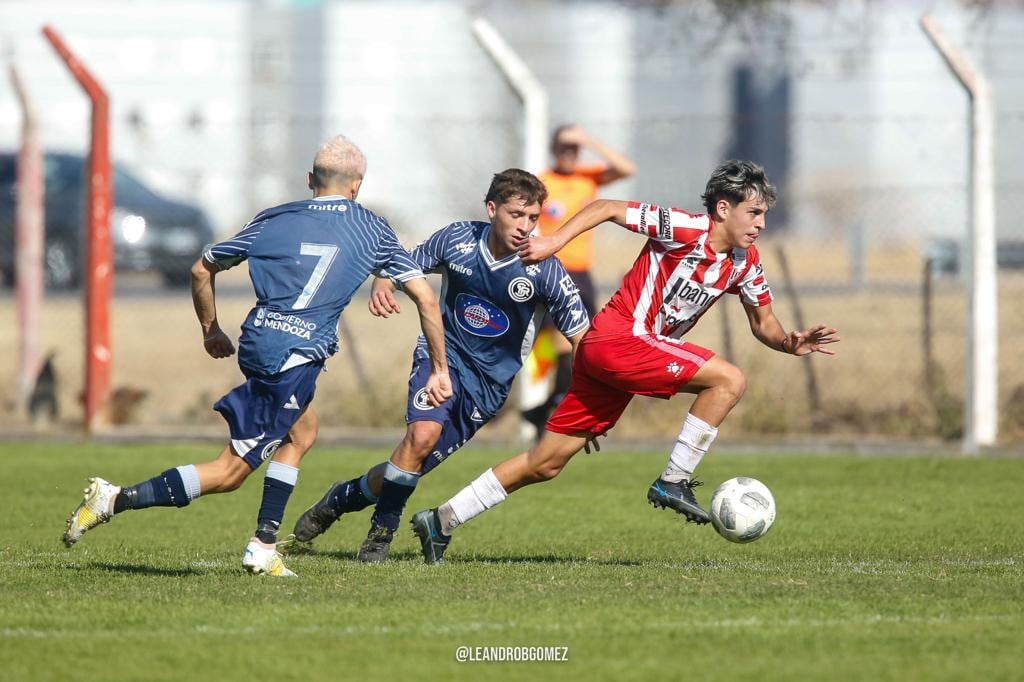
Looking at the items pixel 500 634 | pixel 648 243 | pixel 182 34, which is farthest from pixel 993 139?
pixel 182 34

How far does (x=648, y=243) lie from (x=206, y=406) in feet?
24.6

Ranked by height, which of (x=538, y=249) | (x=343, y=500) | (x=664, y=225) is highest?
(x=664, y=225)

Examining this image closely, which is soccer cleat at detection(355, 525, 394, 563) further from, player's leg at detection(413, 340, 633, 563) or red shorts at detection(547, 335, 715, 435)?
red shorts at detection(547, 335, 715, 435)

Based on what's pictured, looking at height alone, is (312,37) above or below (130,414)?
above

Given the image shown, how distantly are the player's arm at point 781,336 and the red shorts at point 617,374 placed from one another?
1.28 ft

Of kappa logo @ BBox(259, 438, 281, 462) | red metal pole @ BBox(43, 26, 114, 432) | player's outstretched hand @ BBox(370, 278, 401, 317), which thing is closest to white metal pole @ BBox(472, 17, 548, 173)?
red metal pole @ BBox(43, 26, 114, 432)

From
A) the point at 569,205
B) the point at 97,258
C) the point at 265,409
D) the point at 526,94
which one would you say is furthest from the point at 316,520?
the point at 97,258

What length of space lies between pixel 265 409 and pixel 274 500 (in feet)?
1.25

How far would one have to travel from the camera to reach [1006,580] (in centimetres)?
596

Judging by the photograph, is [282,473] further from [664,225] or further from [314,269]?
[664,225]

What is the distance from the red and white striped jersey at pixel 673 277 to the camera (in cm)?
667

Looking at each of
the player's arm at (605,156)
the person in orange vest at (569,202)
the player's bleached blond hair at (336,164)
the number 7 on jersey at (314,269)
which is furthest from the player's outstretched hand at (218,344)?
the player's arm at (605,156)

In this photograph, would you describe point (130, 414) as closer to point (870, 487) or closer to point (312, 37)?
point (870, 487)

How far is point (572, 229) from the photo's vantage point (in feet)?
21.0
